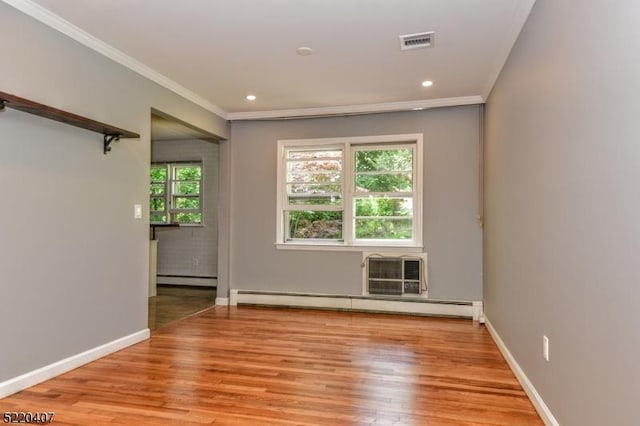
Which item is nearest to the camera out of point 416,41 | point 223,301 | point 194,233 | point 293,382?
point 293,382

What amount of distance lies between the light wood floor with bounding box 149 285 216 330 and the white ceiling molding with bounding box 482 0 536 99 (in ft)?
13.6

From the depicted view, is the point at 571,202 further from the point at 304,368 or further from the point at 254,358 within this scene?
the point at 254,358

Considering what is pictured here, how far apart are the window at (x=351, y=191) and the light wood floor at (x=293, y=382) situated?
1344mm

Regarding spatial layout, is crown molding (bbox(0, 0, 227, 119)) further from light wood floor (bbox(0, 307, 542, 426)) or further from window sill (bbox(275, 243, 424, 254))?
light wood floor (bbox(0, 307, 542, 426))

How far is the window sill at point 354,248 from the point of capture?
4809mm

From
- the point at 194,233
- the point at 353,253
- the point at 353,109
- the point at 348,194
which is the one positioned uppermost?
the point at 353,109

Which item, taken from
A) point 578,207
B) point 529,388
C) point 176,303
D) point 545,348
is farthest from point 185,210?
point 578,207

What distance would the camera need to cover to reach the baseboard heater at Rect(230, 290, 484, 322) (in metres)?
A: 4.63

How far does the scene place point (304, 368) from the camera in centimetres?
301

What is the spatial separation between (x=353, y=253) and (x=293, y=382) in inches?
95.3

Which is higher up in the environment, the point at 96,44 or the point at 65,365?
the point at 96,44

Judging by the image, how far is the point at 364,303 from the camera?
4926mm

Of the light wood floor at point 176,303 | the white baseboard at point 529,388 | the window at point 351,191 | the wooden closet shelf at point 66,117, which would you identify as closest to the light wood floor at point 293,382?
the white baseboard at point 529,388

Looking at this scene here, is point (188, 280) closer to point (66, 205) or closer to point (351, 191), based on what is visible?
point (351, 191)
